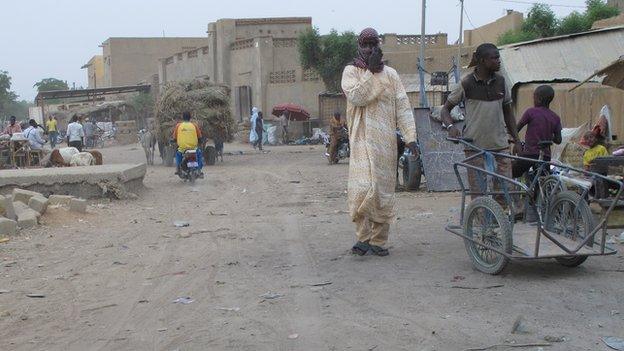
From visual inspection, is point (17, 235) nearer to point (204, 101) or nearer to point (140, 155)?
point (204, 101)

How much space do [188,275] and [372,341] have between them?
2.50 metres

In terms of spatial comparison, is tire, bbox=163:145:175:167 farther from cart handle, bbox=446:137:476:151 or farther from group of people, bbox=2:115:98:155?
cart handle, bbox=446:137:476:151

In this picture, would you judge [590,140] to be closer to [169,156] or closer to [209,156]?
[209,156]

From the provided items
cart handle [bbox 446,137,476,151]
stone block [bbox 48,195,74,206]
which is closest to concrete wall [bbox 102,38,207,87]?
stone block [bbox 48,195,74,206]

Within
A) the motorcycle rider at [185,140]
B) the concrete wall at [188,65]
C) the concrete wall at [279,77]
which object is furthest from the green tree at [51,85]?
the motorcycle rider at [185,140]

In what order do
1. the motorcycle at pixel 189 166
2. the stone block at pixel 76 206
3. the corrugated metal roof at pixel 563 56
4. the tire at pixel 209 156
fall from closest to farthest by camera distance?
the stone block at pixel 76 206
the corrugated metal roof at pixel 563 56
the motorcycle at pixel 189 166
the tire at pixel 209 156

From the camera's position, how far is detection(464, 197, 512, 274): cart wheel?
18.6 feet

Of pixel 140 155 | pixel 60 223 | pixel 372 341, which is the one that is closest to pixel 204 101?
pixel 140 155

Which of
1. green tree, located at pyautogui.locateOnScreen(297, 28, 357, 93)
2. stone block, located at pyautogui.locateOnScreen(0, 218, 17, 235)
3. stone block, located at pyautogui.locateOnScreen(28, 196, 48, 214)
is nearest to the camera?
stone block, located at pyautogui.locateOnScreen(0, 218, 17, 235)

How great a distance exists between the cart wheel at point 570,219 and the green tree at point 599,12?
80.0 ft

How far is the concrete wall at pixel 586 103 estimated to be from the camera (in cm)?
1227

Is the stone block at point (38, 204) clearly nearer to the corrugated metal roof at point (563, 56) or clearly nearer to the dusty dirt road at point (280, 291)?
the dusty dirt road at point (280, 291)

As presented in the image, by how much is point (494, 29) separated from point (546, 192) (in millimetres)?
31185

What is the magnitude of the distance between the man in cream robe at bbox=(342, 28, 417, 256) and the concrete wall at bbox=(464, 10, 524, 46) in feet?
89.9
